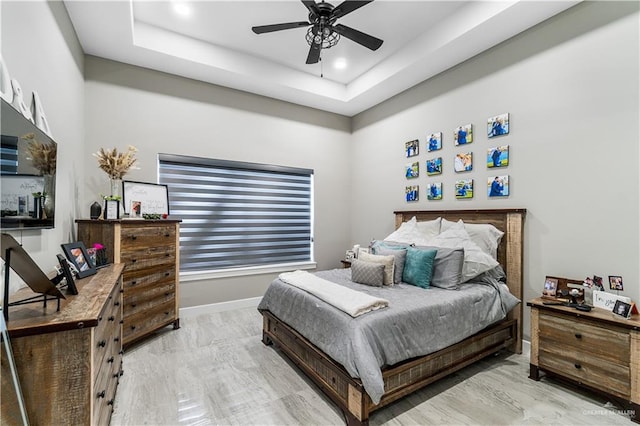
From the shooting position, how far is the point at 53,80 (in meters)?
2.26

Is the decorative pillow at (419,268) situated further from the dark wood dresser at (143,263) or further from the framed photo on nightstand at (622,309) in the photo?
the dark wood dresser at (143,263)

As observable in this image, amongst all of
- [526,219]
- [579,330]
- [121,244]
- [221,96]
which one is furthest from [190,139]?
[579,330]

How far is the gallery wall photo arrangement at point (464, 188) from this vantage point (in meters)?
3.40

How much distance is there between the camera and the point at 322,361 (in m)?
2.15

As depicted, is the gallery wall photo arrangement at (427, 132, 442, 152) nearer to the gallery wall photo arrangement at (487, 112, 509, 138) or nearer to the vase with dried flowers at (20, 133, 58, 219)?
the gallery wall photo arrangement at (487, 112, 509, 138)

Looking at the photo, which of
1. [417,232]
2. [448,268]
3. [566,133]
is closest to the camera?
[566,133]

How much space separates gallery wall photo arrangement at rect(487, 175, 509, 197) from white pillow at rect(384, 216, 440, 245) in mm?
647

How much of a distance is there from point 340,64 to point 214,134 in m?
2.01

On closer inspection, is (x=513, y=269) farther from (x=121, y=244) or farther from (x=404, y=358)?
(x=121, y=244)

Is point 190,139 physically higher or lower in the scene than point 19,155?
higher

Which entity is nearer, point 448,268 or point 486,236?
point 448,268

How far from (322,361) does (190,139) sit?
10.7ft

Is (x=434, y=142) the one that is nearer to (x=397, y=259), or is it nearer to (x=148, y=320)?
(x=397, y=259)

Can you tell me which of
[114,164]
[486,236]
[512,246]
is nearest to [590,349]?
[512,246]
